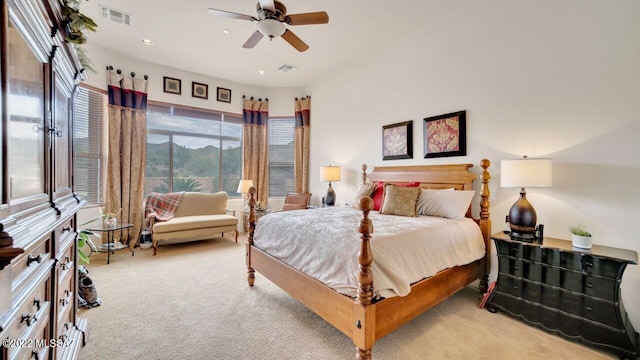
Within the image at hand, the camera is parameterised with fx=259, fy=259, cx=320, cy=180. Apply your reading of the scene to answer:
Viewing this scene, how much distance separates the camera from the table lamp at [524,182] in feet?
7.33

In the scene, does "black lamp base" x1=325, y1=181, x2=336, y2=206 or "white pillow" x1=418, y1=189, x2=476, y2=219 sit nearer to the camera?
"white pillow" x1=418, y1=189, x2=476, y2=219

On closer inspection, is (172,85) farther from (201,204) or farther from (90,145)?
(201,204)

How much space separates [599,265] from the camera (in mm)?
1896

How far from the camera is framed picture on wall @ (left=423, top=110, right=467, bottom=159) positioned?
10.3 feet

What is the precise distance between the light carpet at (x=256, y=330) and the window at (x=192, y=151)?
7.74ft

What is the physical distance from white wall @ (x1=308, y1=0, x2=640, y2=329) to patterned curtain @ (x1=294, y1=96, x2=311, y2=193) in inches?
88.2

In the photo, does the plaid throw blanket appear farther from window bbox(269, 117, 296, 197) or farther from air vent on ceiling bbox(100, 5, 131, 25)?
air vent on ceiling bbox(100, 5, 131, 25)

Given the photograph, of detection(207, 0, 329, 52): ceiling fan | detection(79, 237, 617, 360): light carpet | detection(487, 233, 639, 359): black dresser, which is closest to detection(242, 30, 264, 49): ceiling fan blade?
detection(207, 0, 329, 52): ceiling fan

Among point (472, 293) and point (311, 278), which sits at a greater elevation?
point (311, 278)

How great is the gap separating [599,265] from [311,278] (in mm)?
2132

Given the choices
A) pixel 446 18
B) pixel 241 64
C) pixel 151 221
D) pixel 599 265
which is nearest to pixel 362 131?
pixel 446 18

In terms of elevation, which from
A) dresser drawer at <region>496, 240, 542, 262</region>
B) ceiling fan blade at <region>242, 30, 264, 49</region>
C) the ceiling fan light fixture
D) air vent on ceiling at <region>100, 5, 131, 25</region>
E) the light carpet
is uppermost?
air vent on ceiling at <region>100, 5, 131, 25</region>

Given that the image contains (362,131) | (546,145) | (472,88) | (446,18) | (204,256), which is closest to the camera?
(546,145)

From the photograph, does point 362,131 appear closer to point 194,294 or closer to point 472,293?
point 472,293
